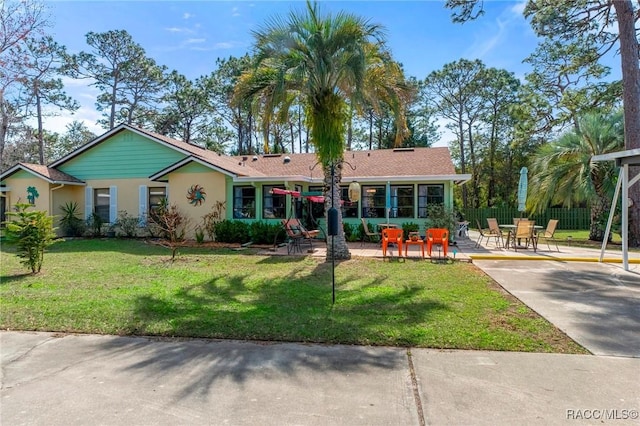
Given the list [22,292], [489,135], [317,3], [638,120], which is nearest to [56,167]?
[22,292]

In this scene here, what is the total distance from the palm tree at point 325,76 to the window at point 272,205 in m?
5.04

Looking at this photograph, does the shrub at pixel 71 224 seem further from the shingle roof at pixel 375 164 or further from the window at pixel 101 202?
the shingle roof at pixel 375 164

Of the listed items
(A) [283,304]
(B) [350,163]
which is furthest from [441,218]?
(A) [283,304]

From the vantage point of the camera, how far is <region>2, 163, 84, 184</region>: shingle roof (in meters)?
17.0

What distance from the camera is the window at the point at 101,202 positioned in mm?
18297

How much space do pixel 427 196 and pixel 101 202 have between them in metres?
15.7

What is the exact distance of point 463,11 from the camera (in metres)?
13.5

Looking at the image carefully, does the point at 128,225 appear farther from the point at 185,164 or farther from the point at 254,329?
the point at 254,329

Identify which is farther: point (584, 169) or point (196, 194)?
point (196, 194)

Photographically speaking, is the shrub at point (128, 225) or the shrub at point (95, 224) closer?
the shrub at point (128, 225)

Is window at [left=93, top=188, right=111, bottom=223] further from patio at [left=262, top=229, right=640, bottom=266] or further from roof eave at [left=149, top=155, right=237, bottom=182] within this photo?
patio at [left=262, top=229, right=640, bottom=266]

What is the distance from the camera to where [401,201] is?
16188 mm

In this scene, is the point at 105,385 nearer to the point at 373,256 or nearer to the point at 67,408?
the point at 67,408

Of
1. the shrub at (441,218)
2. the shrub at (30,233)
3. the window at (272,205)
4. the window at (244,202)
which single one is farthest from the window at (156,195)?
the shrub at (441,218)
